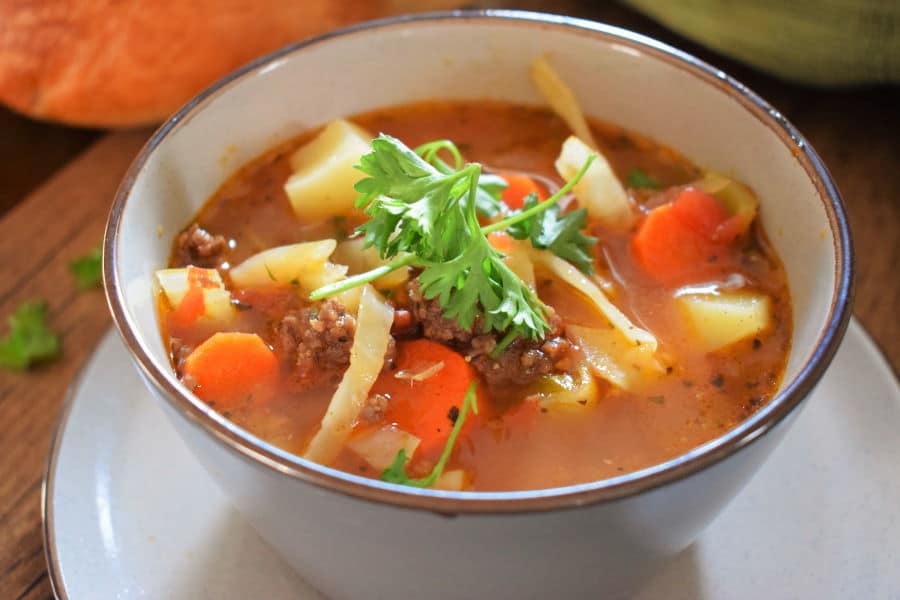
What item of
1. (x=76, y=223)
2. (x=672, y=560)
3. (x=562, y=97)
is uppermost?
(x=562, y=97)

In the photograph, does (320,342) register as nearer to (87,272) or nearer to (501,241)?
(501,241)

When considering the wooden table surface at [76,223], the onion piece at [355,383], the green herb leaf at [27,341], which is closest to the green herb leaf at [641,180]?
the wooden table surface at [76,223]

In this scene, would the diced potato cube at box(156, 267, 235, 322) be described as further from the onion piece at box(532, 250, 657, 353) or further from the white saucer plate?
the onion piece at box(532, 250, 657, 353)

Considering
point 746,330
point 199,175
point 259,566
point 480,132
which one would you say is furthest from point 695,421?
point 199,175

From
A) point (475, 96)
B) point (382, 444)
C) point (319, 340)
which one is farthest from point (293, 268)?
point (475, 96)

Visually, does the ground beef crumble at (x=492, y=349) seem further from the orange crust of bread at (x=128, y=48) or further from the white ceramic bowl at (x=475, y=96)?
the orange crust of bread at (x=128, y=48)

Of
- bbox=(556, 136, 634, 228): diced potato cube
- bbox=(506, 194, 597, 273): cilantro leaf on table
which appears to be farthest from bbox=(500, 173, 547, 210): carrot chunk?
bbox=(506, 194, 597, 273): cilantro leaf on table
